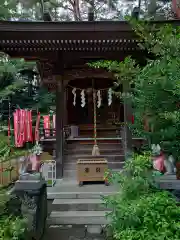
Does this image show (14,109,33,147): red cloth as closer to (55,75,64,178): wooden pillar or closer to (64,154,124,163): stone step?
(55,75,64,178): wooden pillar

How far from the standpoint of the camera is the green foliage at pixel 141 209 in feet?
8.04

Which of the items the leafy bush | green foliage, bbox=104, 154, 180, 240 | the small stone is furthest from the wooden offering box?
the leafy bush

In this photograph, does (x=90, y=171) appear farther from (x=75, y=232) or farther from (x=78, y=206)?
(x=75, y=232)

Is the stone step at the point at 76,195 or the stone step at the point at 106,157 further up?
the stone step at the point at 106,157

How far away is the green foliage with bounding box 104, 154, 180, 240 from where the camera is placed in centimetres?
245

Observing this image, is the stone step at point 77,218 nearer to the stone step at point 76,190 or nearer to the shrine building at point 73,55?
the stone step at point 76,190

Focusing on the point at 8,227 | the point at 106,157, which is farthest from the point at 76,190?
the point at 8,227

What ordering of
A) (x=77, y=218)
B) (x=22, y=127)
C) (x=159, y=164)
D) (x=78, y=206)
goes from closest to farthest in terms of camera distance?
(x=159, y=164), (x=77, y=218), (x=78, y=206), (x=22, y=127)

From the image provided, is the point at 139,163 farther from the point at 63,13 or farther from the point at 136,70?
the point at 63,13

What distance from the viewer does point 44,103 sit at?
29.9 ft

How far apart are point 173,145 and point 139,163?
1.65ft

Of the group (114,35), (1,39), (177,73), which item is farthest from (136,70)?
(1,39)

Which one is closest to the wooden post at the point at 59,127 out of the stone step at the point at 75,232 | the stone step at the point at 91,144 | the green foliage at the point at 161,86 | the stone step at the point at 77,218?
the stone step at the point at 91,144

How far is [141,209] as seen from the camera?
257 centimetres
